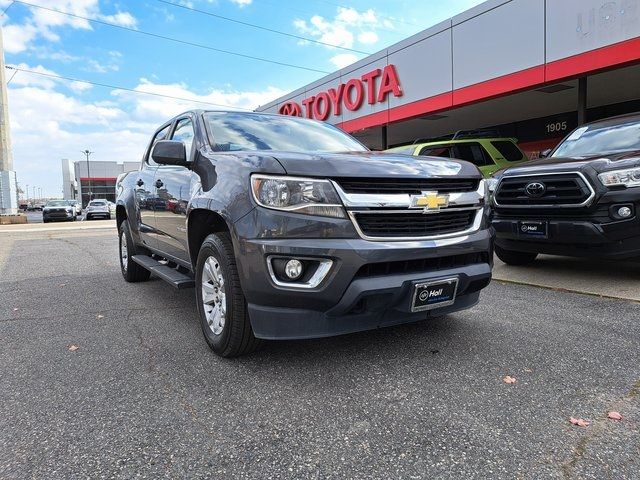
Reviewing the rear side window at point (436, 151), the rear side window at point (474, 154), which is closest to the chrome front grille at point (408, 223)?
the rear side window at point (436, 151)

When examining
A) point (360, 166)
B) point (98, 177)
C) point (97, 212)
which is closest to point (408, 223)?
point (360, 166)

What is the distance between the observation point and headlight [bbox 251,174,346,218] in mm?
2695

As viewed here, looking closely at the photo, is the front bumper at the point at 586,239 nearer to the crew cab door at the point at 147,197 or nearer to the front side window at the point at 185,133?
the front side window at the point at 185,133

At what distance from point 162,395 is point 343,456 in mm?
1181

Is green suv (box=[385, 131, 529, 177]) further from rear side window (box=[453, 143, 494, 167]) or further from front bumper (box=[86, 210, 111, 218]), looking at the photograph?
front bumper (box=[86, 210, 111, 218])

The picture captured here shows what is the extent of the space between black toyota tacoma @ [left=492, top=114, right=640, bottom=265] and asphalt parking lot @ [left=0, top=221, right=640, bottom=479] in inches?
32.3

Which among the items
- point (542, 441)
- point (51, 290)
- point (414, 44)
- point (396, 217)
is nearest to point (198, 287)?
point (396, 217)

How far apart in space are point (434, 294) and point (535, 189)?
3109mm

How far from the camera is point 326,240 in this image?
2666 mm

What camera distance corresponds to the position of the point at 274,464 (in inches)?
80.5

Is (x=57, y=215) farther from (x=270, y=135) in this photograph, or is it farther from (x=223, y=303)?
(x=223, y=303)

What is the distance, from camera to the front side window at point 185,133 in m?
3.99

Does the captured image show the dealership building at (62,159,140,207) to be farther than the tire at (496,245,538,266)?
Yes

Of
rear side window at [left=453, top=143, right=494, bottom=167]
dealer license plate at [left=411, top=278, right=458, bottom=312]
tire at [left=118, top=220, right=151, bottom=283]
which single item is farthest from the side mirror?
rear side window at [left=453, top=143, right=494, bottom=167]
